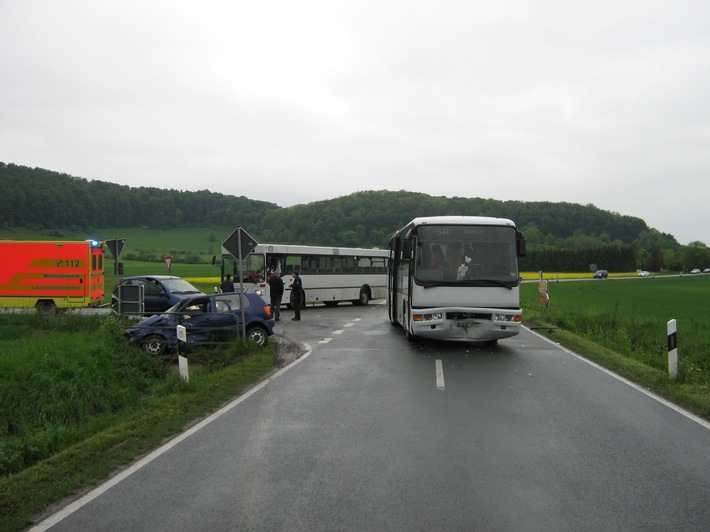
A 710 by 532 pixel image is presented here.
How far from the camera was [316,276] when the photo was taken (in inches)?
1223

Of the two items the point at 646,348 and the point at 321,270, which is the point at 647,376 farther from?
the point at 321,270

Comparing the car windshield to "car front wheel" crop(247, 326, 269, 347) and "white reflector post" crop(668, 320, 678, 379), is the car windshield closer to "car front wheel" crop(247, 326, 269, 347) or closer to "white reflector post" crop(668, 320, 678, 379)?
"car front wheel" crop(247, 326, 269, 347)

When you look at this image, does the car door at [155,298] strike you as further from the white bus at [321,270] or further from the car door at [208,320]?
the car door at [208,320]

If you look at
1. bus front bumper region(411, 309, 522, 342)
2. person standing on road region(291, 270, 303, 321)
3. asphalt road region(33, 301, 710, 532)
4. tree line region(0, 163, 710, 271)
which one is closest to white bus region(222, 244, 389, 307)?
person standing on road region(291, 270, 303, 321)

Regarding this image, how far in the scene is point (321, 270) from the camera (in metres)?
31.4

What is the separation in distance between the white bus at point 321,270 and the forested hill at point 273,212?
15.4m

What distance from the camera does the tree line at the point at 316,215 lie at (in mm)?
60531

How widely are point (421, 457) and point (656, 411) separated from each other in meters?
4.08

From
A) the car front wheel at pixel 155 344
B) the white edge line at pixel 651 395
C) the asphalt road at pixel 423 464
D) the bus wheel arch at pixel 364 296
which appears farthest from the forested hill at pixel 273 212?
the asphalt road at pixel 423 464

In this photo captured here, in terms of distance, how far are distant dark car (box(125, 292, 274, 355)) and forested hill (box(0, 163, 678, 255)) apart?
35.1 m

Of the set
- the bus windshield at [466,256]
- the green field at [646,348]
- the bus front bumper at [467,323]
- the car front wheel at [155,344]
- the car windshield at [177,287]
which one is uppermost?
the bus windshield at [466,256]

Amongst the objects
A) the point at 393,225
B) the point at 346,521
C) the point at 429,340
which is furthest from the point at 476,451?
the point at 393,225

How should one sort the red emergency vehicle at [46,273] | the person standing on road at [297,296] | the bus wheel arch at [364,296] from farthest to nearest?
the bus wheel arch at [364,296], the red emergency vehicle at [46,273], the person standing on road at [297,296]

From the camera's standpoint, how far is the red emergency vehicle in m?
25.8
